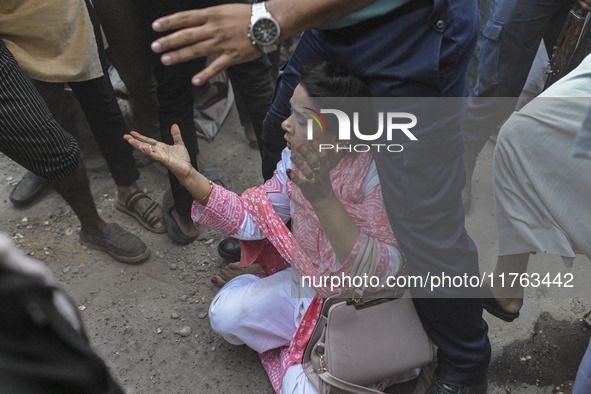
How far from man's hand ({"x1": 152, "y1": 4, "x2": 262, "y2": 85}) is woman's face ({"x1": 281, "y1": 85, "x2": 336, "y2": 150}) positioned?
1.14 feet

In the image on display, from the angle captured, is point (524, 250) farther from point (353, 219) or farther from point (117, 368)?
point (117, 368)

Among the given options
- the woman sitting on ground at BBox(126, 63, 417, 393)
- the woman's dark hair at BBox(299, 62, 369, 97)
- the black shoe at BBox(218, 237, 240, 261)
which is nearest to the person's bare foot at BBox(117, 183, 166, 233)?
the black shoe at BBox(218, 237, 240, 261)

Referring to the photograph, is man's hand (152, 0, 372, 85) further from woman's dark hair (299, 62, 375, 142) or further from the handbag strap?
the handbag strap

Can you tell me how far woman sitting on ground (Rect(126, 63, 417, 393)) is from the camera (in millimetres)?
1505

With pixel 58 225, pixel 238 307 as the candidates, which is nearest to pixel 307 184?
pixel 238 307

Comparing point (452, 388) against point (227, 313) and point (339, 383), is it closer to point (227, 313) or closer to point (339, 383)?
point (339, 383)

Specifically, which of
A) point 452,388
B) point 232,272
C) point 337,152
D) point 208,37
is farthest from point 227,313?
point 208,37

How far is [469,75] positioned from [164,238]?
70.6 inches

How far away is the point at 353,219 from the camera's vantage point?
1.60m

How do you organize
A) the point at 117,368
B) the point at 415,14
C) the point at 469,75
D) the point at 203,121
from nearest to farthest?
the point at 415,14 < the point at 117,368 < the point at 469,75 < the point at 203,121

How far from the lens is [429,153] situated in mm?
1504

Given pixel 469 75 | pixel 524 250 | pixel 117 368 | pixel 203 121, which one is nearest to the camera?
pixel 524 250

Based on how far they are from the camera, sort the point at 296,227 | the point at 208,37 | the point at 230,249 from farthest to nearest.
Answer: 1. the point at 230,249
2. the point at 296,227
3. the point at 208,37

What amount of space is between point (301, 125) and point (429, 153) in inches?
15.0
